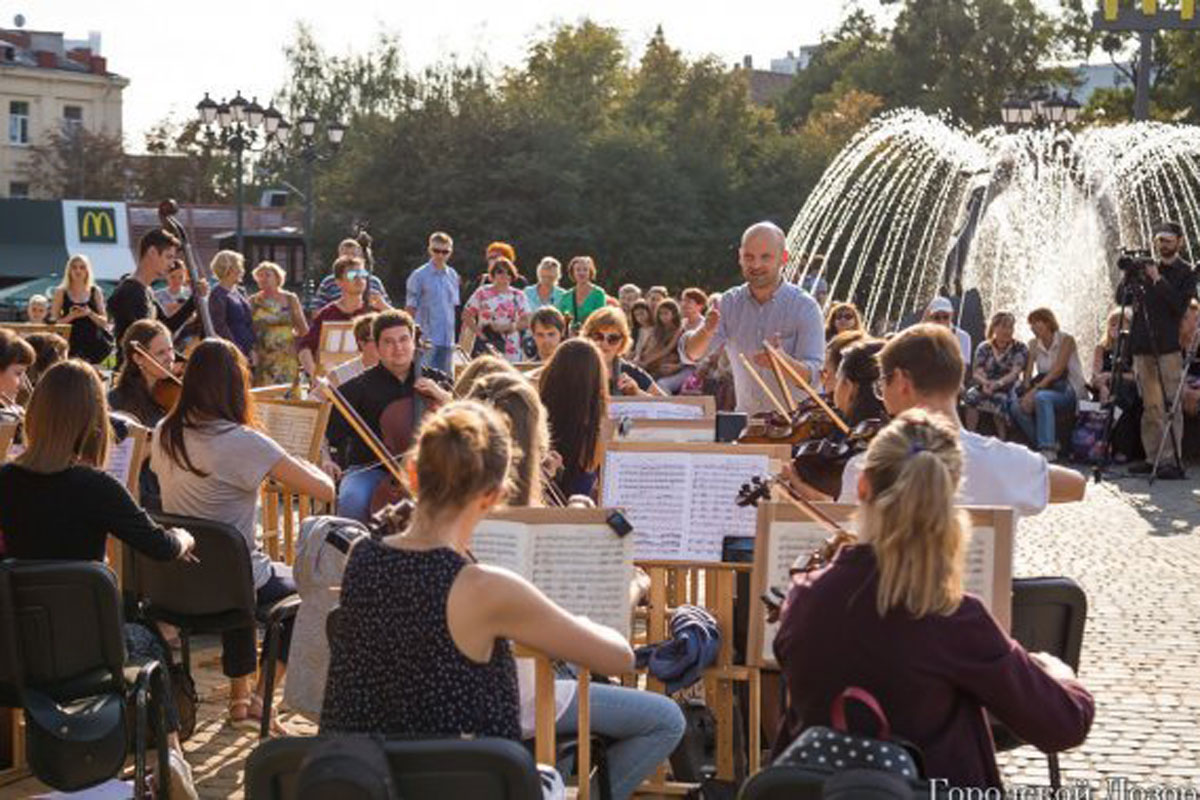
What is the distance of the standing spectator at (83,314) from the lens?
1462cm

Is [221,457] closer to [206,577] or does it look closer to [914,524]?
[206,577]

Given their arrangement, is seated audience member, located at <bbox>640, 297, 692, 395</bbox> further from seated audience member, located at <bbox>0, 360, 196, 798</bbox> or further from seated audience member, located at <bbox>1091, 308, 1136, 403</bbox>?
seated audience member, located at <bbox>0, 360, 196, 798</bbox>

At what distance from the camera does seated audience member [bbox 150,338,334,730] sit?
809 cm

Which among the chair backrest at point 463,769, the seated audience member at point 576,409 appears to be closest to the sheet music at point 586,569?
the chair backrest at point 463,769

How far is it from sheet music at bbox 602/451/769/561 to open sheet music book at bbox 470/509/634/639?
1481 millimetres

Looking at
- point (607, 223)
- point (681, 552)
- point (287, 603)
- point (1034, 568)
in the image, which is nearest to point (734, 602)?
point (681, 552)

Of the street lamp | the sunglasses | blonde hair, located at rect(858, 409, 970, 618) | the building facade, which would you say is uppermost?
the building facade

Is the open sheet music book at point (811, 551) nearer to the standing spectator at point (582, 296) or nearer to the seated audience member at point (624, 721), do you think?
the seated audience member at point (624, 721)

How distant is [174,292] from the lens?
16.8 meters

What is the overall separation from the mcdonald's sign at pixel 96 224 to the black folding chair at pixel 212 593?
48.7m

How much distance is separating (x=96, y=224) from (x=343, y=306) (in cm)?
4175

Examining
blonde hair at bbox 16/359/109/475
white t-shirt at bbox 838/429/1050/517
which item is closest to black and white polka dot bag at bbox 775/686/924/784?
white t-shirt at bbox 838/429/1050/517

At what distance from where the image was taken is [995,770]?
178 inches

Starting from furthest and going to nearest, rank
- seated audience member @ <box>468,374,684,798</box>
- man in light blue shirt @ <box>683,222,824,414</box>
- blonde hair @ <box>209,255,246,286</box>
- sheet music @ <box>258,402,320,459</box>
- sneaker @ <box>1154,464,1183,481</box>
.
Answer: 1. sneaker @ <box>1154,464,1183,481</box>
2. blonde hair @ <box>209,255,246,286</box>
3. man in light blue shirt @ <box>683,222,824,414</box>
4. sheet music @ <box>258,402,320,459</box>
5. seated audience member @ <box>468,374,684,798</box>
